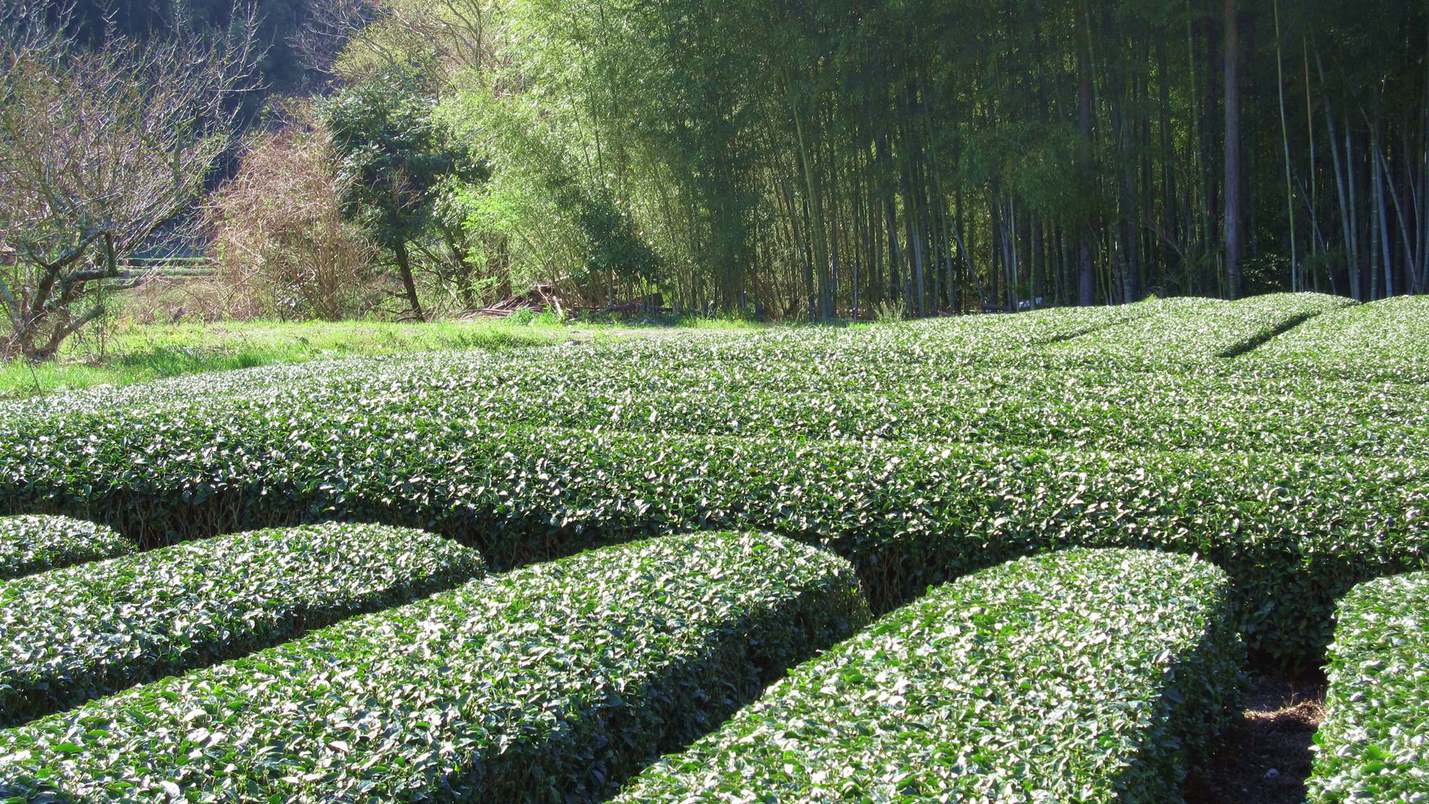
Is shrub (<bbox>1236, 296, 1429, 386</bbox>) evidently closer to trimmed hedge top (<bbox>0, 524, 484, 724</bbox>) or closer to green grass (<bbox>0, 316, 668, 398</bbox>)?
trimmed hedge top (<bbox>0, 524, 484, 724</bbox>)

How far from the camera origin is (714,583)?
3.46 meters

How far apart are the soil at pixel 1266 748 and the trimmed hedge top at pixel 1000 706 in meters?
0.18

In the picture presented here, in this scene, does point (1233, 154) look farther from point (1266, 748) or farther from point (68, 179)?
point (68, 179)

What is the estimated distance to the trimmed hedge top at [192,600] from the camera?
313 centimetres

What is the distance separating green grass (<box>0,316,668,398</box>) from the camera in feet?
30.4

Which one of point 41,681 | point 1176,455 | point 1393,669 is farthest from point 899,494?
point 41,681

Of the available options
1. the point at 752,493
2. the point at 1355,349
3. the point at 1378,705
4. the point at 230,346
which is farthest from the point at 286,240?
the point at 1378,705

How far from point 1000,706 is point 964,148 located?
10.6 m

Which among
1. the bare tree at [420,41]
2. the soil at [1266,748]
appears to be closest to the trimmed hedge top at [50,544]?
the soil at [1266,748]

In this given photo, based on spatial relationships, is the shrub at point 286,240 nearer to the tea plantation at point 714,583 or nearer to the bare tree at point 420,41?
the bare tree at point 420,41

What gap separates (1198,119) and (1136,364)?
21.1 ft

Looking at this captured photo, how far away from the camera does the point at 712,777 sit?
→ 226 cm

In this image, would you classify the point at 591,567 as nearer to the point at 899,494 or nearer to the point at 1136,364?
the point at 899,494

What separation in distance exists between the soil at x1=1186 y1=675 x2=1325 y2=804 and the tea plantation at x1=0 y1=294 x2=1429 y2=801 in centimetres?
11
